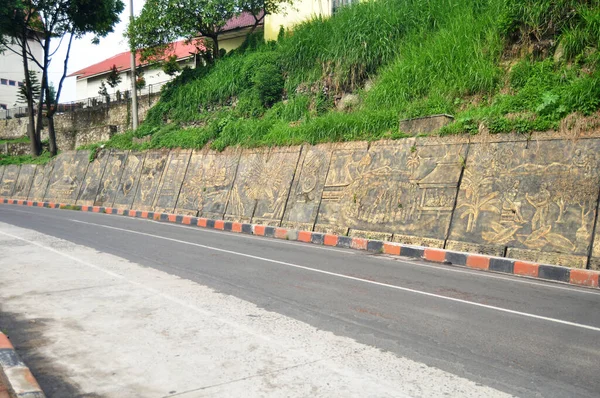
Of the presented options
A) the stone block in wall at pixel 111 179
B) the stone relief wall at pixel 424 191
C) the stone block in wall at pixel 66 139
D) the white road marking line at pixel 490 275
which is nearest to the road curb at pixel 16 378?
the white road marking line at pixel 490 275

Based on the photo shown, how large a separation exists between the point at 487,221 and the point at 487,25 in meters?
7.29

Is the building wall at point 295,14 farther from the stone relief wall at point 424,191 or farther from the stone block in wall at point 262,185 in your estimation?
the stone block in wall at point 262,185

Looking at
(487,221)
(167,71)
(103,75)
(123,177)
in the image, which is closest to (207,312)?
(487,221)

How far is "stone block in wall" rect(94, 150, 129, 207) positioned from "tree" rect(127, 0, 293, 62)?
16.3ft

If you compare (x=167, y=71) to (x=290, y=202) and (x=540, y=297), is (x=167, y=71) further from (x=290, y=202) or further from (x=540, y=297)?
(x=540, y=297)

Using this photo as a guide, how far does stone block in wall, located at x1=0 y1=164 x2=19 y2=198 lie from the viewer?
3238cm

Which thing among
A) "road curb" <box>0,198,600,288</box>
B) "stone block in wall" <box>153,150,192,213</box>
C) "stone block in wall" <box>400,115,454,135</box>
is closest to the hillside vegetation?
"stone block in wall" <box>400,115,454,135</box>

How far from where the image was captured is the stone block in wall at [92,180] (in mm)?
25561

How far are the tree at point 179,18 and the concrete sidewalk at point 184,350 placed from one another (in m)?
19.6

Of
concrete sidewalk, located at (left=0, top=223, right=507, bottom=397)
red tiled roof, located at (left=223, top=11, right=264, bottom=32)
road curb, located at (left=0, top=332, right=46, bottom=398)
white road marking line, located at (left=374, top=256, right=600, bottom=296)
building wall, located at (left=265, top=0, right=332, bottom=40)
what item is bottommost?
road curb, located at (left=0, top=332, right=46, bottom=398)

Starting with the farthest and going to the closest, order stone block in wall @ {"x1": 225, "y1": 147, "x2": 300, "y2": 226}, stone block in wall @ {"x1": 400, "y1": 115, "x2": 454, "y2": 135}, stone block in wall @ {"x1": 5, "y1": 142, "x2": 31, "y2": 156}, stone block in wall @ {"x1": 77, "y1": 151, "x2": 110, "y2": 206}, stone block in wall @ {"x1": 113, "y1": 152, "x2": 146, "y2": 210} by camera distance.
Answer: stone block in wall @ {"x1": 5, "y1": 142, "x2": 31, "y2": 156}
stone block in wall @ {"x1": 77, "y1": 151, "x2": 110, "y2": 206}
stone block in wall @ {"x1": 113, "y1": 152, "x2": 146, "y2": 210}
stone block in wall @ {"x1": 225, "y1": 147, "x2": 300, "y2": 226}
stone block in wall @ {"x1": 400, "y1": 115, "x2": 454, "y2": 135}

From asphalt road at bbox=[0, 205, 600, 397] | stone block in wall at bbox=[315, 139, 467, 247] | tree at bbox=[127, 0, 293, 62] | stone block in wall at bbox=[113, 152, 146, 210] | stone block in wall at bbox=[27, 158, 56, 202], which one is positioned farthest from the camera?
stone block in wall at bbox=[27, 158, 56, 202]

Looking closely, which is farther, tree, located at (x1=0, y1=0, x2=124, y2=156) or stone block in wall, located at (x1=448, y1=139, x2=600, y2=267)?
tree, located at (x1=0, y1=0, x2=124, y2=156)

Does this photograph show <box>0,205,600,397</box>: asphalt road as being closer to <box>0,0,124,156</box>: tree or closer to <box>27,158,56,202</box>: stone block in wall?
<box>27,158,56,202</box>: stone block in wall
